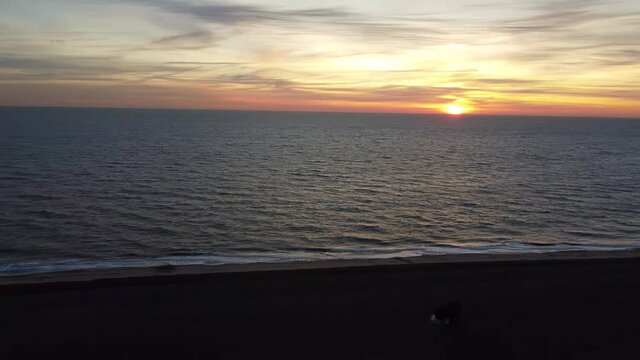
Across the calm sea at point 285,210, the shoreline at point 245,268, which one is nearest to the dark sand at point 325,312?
the shoreline at point 245,268

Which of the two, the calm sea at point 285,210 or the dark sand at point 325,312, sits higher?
the dark sand at point 325,312

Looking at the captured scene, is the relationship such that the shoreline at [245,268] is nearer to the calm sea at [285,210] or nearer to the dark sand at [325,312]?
the dark sand at [325,312]

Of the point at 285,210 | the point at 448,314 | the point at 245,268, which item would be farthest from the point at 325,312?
the point at 285,210

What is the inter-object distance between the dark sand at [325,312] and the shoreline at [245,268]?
0.03m

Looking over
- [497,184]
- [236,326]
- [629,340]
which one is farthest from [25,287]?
[497,184]

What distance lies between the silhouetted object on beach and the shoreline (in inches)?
93.4

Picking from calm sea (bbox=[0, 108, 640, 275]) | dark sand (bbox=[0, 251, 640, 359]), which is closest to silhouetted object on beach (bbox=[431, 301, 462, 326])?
dark sand (bbox=[0, 251, 640, 359])

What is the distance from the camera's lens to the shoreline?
882 centimetres

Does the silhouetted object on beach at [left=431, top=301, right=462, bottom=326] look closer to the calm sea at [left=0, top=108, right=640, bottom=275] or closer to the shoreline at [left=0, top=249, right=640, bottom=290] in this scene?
the shoreline at [left=0, top=249, right=640, bottom=290]

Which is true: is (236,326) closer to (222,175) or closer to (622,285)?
(622,285)

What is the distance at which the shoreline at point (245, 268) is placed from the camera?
8.82 metres

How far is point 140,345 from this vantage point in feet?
23.0

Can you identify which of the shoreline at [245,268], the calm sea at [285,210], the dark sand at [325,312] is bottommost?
the calm sea at [285,210]

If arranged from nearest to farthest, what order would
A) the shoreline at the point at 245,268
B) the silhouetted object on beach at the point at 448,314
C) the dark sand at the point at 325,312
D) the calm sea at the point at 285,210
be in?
the dark sand at the point at 325,312
the silhouetted object on beach at the point at 448,314
the shoreline at the point at 245,268
the calm sea at the point at 285,210
